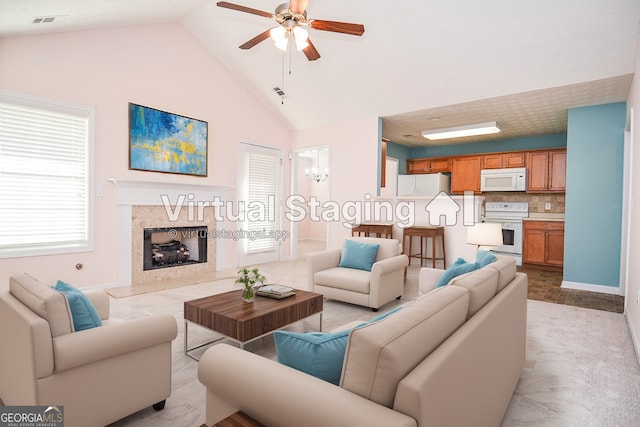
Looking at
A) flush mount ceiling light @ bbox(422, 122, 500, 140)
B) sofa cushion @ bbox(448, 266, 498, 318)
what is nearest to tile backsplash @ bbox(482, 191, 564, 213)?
flush mount ceiling light @ bbox(422, 122, 500, 140)

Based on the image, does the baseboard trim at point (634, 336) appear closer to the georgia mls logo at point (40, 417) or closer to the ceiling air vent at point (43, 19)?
the georgia mls logo at point (40, 417)

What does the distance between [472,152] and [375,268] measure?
18.7 ft

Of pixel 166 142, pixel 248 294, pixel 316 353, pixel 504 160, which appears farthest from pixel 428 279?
pixel 504 160

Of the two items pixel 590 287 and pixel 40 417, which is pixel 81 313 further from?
pixel 590 287

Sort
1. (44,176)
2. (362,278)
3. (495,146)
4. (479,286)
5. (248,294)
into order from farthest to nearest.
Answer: (495,146) → (44,176) → (362,278) → (248,294) → (479,286)

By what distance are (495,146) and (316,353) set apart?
7938mm

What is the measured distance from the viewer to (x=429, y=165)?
842cm

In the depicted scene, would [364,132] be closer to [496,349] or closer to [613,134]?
[613,134]

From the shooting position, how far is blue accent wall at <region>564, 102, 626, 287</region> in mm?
4656

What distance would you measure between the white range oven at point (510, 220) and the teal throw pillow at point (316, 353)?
647cm

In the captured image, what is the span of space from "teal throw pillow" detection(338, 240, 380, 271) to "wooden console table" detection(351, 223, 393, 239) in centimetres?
174

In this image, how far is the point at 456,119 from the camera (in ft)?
20.0

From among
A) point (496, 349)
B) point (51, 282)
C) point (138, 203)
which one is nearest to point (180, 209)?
point (138, 203)

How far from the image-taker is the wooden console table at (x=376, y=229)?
19.4ft
